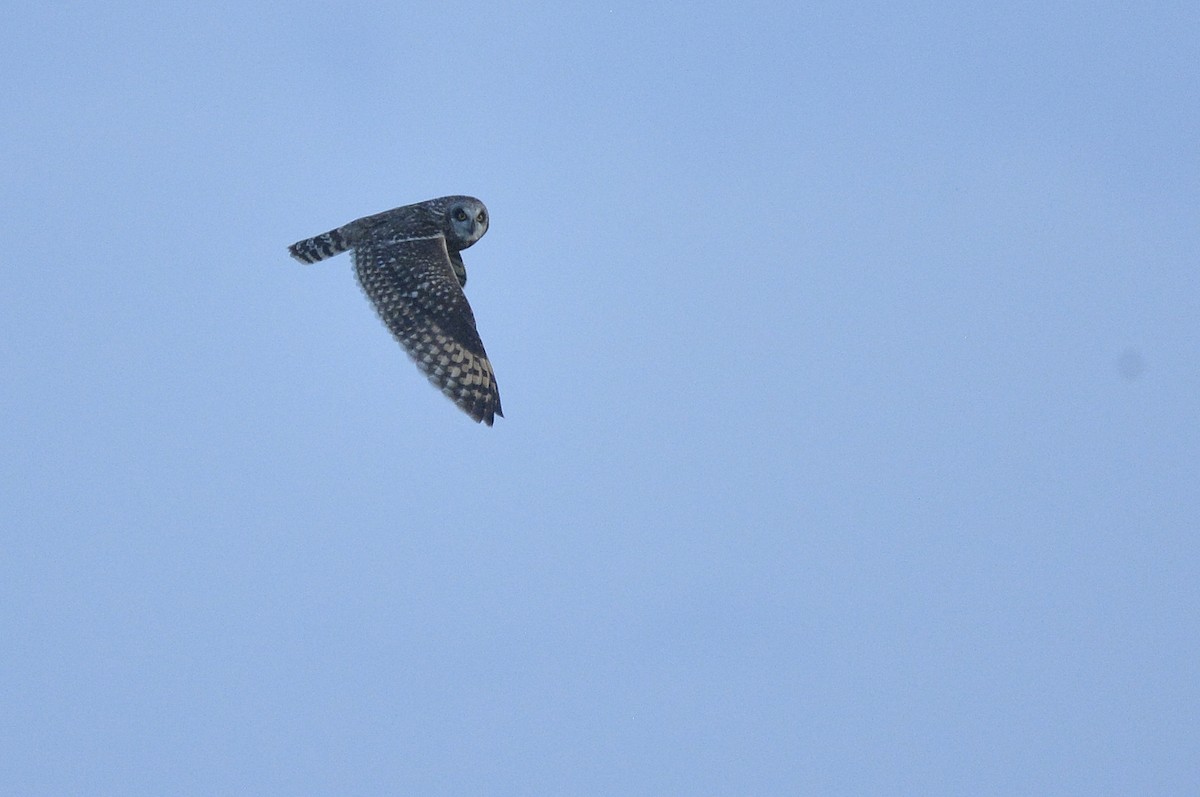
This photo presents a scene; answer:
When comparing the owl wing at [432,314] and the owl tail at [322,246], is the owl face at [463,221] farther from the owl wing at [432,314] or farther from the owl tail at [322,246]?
the owl tail at [322,246]

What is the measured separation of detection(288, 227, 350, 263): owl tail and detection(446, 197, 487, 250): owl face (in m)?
2.31

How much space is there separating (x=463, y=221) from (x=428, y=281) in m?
3.24

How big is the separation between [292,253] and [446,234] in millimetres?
2766

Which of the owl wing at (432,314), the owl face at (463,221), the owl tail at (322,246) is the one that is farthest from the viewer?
the owl face at (463,221)

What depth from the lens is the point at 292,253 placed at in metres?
35.5

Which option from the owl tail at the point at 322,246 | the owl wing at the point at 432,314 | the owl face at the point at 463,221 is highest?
the owl face at the point at 463,221

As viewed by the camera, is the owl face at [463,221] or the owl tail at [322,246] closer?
the owl tail at [322,246]

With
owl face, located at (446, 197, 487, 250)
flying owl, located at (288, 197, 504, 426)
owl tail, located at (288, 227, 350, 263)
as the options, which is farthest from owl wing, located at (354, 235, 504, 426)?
owl face, located at (446, 197, 487, 250)

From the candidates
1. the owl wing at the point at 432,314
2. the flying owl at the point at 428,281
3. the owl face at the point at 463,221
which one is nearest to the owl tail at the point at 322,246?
the flying owl at the point at 428,281

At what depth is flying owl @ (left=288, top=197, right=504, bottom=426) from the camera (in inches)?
1280

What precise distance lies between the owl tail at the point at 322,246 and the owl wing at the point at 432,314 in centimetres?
36

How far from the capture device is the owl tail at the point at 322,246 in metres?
34.9

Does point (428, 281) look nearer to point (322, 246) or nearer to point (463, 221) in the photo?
point (322, 246)

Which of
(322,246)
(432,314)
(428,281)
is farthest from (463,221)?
(432,314)
